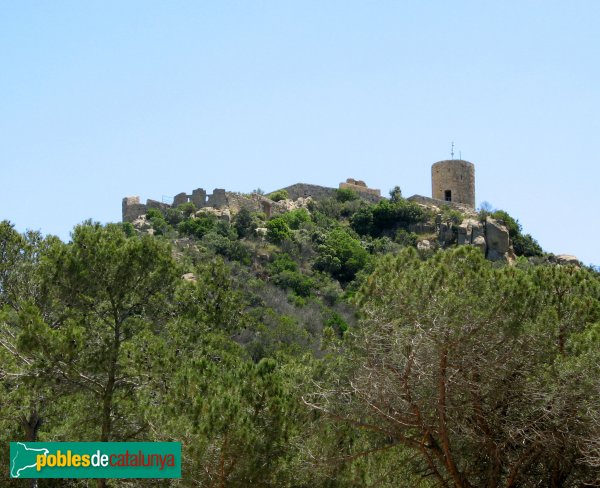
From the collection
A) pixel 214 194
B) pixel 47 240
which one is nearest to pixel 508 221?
pixel 214 194

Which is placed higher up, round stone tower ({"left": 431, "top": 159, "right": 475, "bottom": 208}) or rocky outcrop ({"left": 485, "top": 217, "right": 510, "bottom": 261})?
round stone tower ({"left": 431, "top": 159, "right": 475, "bottom": 208})

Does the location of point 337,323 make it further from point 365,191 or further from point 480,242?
point 365,191

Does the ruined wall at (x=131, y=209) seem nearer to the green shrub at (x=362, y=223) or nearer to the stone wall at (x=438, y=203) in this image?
the green shrub at (x=362, y=223)

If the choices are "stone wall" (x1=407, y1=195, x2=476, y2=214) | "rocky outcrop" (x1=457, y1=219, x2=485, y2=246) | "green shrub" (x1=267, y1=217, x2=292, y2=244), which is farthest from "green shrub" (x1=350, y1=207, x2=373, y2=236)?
"rocky outcrop" (x1=457, y1=219, x2=485, y2=246)

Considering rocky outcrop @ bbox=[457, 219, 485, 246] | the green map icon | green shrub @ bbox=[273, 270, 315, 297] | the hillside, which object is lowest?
the green map icon

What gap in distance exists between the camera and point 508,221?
4178cm

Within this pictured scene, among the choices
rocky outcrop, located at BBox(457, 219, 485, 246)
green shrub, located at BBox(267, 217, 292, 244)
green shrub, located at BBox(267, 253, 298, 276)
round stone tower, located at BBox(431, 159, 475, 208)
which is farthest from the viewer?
round stone tower, located at BBox(431, 159, 475, 208)

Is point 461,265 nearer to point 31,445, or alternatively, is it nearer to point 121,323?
point 121,323

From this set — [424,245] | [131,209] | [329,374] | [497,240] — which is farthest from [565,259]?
[329,374]

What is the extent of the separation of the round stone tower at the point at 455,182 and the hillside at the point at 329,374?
3514 centimetres

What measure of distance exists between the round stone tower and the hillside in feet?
115

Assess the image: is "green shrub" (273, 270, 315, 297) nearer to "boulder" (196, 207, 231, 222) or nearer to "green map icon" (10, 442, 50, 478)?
"boulder" (196, 207, 231, 222)

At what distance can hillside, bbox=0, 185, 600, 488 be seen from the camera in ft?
32.4

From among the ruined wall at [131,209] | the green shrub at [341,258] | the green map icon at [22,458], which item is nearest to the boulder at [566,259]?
the green shrub at [341,258]
